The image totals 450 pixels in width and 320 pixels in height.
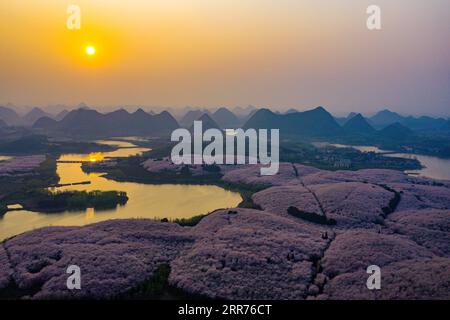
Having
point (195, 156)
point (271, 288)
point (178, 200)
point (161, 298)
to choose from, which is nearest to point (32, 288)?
point (161, 298)

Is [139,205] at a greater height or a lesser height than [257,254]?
lesser

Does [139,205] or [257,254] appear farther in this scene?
[139,205]

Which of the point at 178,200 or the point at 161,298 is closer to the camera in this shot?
the point at 161,298

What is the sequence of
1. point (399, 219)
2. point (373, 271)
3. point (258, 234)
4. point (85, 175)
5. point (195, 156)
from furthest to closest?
point (195, 156), point (85, 175), point (399, 219), point (258, 234), point (373, 271)

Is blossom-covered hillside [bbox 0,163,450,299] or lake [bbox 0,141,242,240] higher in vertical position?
blossom-covered hillside [bbox 0,163,450,299]

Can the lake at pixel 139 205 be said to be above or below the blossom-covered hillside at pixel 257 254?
below

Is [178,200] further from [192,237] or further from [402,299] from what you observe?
[402,299]

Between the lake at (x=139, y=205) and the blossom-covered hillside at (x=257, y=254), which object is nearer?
the blossom-covered hillside at (x=257, y=254)

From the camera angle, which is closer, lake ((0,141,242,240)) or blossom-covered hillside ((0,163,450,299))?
blossom-covered hillside ((0,163,450,299))
